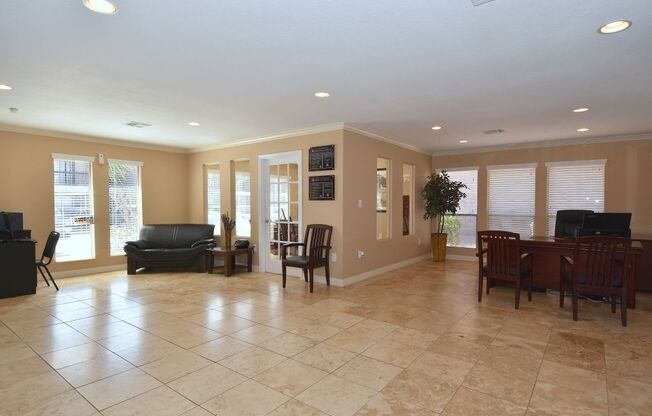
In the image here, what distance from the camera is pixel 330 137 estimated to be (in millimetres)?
5375

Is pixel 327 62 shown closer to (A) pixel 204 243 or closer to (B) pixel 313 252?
(B) pixel 313 252

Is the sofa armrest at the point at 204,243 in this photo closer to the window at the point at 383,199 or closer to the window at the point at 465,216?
the window at the point at 383,199

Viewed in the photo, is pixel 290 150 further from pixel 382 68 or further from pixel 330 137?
pixel 382 68

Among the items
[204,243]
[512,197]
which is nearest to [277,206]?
[204,243]

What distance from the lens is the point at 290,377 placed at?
2.56 m

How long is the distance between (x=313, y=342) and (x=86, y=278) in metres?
4.78

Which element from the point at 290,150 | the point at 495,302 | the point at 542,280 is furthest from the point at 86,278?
the point at 542,280

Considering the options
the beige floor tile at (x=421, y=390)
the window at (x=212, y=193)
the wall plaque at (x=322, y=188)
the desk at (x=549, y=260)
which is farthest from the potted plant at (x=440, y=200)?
the beige floor tile at (x=421, y=390)

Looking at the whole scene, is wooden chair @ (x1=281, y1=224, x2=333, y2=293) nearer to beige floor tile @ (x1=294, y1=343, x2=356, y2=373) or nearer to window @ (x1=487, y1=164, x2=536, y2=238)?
beige floor tile @ (x1=294, y1=343, x2=356, y2=373)

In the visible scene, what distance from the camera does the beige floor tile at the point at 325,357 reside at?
9.01 ft

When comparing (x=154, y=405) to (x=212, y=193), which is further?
Result: (x=212, y=193)

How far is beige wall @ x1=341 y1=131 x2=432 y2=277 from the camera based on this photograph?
17.7 feet

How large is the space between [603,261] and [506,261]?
922mm

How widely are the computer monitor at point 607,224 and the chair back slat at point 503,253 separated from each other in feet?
3.26
